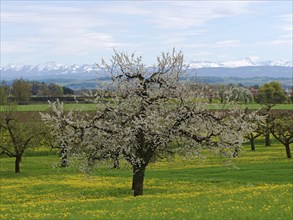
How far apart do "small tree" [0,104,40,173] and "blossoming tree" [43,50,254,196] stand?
86.8 ft

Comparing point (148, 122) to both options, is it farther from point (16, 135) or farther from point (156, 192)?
point (16, 135)

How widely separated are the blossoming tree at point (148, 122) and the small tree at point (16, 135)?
26.4 meters

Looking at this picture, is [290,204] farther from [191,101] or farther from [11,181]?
[11,181]

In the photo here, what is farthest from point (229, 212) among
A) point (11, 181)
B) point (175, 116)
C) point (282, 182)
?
point (11, 181)

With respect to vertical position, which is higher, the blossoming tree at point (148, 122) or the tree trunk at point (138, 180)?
the blossoming tree at point (148, 122)

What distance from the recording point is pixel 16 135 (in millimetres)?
61406

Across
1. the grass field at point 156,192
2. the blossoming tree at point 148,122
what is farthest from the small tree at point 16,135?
the blossoming tree at point 148,122

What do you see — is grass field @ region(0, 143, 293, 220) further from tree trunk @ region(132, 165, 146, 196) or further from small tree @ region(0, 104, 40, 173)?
small tree @ region(0, 104, 40, 173)

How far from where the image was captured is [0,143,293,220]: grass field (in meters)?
24.7

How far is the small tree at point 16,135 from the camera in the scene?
61.3m

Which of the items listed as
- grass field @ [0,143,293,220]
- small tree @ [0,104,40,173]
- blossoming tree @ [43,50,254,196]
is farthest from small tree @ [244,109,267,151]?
small tree @ [0,104,40,173]

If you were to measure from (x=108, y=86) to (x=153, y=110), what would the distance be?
4.42 meters

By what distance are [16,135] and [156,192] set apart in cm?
2777

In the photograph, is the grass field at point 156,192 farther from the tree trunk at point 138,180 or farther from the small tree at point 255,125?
the small tree at point 255,125
